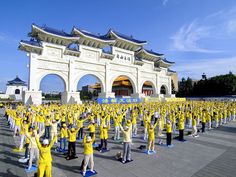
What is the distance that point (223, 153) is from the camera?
10.2 meters

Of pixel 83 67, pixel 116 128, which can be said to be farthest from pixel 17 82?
pixel 116 128

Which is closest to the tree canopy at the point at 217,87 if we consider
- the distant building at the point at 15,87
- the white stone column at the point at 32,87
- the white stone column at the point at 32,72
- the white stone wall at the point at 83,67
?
the white stone wall at the point at 83,67

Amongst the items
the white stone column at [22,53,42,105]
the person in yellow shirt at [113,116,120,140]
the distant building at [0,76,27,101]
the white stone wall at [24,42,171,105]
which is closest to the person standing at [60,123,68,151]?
the person in yellow shirt at [113,116,120,140]

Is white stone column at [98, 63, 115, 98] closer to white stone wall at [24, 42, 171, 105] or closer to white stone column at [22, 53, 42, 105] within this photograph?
white stone wall at [24, 42, 171, 105]

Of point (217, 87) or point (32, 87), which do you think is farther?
point (217, 87)

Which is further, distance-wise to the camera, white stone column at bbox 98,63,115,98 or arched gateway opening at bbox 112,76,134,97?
arched gateway opening at bbox 112,76,134,97

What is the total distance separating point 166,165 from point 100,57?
33.3 metres

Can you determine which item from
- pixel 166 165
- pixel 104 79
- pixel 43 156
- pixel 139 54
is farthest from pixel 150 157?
pixel 139 54

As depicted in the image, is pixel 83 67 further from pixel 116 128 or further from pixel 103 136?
pixel 103 136

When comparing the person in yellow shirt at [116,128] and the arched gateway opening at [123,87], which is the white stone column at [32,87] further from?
the arched gateway opening at [123,87]

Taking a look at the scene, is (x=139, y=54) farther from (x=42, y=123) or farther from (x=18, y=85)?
(x=18, y=85)

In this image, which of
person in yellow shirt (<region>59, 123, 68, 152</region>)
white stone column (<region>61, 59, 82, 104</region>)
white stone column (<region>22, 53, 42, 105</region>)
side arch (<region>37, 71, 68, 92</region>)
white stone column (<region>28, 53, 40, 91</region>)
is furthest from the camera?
white stone column (<region>61, 59, 82, 104</region>)

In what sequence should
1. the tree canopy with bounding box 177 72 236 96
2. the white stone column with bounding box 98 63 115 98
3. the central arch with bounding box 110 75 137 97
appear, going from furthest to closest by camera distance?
the tree canopy with bounding box 177 72 236 96 → the central arch with bounding box 110 75 137 97 → the white stone column with bounding box 98 63 115 98

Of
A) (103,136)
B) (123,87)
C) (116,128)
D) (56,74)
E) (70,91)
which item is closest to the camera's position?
(103,136)
